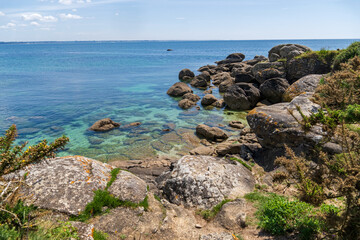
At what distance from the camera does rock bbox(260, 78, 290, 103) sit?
2823cm

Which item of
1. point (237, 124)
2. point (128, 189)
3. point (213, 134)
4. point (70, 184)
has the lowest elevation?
point (237, 124)

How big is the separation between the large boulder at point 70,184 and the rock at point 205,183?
181 centimetres

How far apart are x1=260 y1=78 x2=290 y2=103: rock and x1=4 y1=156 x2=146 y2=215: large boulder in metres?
24.0

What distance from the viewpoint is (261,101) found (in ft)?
97.2

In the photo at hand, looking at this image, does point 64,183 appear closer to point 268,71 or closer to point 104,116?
point 104,116

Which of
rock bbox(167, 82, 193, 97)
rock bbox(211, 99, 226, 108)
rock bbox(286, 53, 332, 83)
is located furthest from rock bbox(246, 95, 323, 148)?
rock bbox(167, 82, 193, 97)

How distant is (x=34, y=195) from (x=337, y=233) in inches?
335

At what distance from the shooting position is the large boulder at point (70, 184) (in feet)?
24.3

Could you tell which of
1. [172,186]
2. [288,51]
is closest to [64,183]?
[172,186]

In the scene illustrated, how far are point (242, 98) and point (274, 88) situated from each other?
399 cm

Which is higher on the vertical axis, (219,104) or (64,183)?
(64,183)

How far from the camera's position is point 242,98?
2908 cm

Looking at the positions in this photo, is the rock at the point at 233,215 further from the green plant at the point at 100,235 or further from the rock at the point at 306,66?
the rock at the point at 306,66

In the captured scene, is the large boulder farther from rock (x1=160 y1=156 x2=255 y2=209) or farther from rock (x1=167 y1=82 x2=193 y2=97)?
rock (x1=167 y1=82 x2=193 y2=97)
